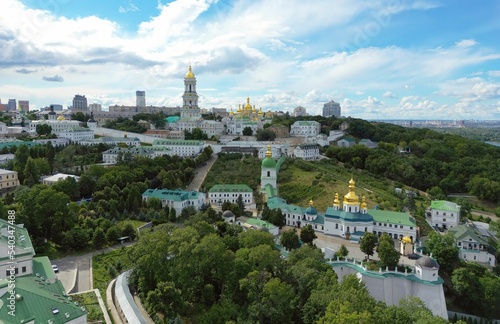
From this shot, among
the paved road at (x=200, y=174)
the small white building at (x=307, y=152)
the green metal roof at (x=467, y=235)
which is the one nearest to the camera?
the green metal roof at (x=467, y=235)

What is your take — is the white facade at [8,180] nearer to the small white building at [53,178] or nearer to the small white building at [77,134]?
the small white building at [53,178]

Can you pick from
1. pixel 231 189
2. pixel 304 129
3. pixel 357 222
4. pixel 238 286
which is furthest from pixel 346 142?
pixel 238 286

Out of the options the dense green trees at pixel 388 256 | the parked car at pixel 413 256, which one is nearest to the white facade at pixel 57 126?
the dense green trees at pixel 388 256

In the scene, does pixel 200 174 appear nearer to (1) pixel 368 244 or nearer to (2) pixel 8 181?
(2) pixel 8 181

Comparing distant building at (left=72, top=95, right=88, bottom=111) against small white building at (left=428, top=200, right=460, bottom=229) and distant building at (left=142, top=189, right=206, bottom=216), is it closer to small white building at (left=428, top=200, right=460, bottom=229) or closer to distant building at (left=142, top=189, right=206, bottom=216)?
distant building at (left=142, top=189, right=206, bottom=216)

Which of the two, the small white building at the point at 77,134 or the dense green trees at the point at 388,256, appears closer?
the dense green trees at the point at 388,256

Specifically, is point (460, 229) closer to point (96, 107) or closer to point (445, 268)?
point (445, 268)
